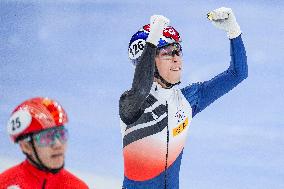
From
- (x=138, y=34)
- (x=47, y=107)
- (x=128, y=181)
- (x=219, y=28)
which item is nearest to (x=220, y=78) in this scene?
(x=219, y=28)

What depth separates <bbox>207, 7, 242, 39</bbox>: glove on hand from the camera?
9469 millimetres

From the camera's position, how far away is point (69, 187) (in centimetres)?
737

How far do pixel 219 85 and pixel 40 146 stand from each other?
351 cm

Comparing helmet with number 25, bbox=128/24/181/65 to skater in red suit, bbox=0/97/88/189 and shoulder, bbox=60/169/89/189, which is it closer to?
skater in red suit, bbox=0/97/88/189

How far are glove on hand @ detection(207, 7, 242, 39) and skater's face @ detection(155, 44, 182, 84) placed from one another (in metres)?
0.84

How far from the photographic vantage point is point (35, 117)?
7320 millimetres

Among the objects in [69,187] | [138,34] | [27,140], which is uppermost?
[138,34]

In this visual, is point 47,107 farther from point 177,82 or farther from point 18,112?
point 177,82

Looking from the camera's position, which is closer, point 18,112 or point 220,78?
point 18,112

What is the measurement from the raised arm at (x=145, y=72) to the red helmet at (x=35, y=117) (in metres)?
1.20

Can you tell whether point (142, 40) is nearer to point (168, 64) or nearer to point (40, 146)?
point (168, 64)

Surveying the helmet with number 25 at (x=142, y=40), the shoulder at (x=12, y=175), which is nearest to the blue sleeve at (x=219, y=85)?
the helmet with number 25 at (x=142, y=40)

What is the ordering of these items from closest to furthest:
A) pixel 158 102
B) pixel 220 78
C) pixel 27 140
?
pixel 27 140 < pixel 158 102 < pixel 220 78

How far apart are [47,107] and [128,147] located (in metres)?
2.11
